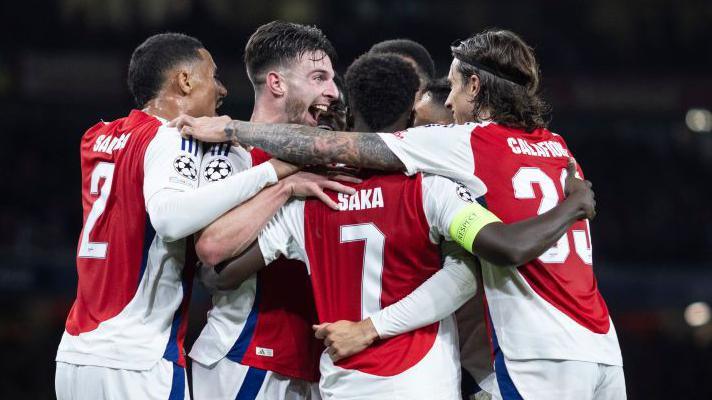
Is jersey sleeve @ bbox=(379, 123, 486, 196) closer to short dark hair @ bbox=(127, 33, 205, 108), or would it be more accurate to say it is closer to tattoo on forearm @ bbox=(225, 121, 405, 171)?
Answer: tattoo on forearm @ bbox=(225, 121, 405, 171)

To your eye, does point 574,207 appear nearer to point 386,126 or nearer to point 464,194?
point 464,194

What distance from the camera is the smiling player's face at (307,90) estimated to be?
187 inches

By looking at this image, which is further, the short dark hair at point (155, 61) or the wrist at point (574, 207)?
the short dark hair at point (155, 61)

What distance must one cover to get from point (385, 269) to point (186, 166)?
39.7 inches

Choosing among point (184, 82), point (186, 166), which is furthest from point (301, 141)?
point (184, 82)

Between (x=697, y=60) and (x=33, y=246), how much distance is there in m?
12.4

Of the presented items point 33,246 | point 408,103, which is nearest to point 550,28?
point 33,246

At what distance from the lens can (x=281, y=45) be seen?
481 centimetres

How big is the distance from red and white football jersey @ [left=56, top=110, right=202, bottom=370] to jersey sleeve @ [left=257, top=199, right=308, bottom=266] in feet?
1.31

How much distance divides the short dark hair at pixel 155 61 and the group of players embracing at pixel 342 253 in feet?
0.04

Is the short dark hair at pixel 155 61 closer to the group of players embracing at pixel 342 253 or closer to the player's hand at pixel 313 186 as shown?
the group of players embracing at pixel 342 253

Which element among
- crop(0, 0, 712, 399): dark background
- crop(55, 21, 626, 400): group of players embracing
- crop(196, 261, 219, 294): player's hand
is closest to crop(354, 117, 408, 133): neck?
crop(55, 21, 626, 400): group of players embracing

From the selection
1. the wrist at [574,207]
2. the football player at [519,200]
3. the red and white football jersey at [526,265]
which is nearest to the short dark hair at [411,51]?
the football player at [519,200]

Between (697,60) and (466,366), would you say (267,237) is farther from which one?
(697,60)
